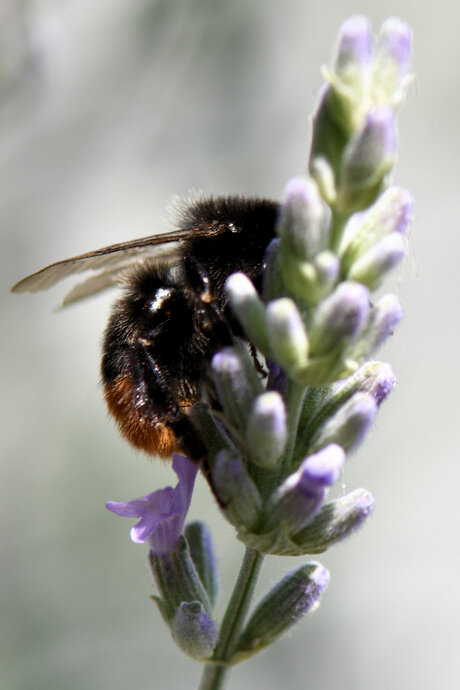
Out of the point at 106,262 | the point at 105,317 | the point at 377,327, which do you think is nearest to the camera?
the point at 377,327

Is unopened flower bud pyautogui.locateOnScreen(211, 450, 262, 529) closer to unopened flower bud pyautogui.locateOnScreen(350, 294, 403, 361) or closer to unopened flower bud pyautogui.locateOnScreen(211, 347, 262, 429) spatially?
unopened flower bud pyautogui.locateOnScreen(211, 347, 262, 429)

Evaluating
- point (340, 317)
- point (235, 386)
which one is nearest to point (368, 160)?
point (340, 317)

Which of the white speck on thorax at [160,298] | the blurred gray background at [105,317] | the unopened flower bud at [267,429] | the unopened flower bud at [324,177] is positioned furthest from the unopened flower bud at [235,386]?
the blurred gray background at [105,317]

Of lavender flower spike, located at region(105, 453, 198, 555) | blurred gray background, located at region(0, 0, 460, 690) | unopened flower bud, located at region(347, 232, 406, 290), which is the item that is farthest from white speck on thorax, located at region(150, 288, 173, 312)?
blurred gray background, located at region(0, 0, 460, 690)

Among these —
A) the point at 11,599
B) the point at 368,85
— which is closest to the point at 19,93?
the point at 11,599

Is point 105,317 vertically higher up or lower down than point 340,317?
higher up

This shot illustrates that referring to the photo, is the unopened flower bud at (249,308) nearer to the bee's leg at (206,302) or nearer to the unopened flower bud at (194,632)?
the bee's leg at (206,302)

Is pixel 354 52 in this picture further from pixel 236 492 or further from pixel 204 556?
pixel 204 556
